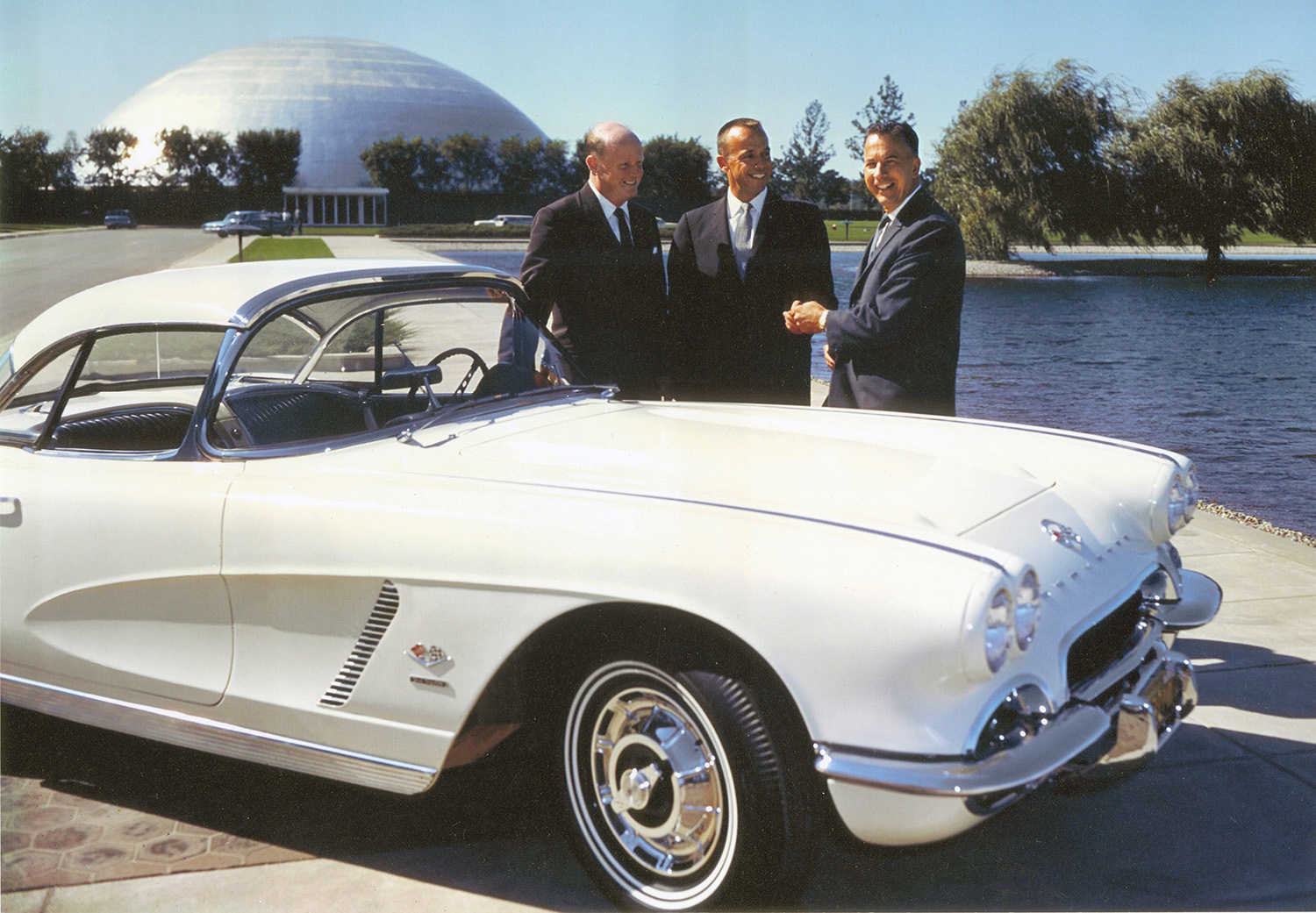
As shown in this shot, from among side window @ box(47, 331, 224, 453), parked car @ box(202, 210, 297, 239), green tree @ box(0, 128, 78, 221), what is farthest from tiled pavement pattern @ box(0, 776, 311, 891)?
parked car @ box(202, 210, 297, 239)

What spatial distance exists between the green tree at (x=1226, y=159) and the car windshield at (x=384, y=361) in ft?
129

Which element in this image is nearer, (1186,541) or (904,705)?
(904,705)

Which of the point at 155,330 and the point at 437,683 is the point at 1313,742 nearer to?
the point at 437,683

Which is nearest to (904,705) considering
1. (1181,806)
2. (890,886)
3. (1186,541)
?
(890,886)

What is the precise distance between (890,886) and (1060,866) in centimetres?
42

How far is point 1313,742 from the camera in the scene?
11.5ft

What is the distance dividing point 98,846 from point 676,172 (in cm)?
7331

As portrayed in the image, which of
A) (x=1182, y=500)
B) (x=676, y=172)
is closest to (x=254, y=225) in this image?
(x=676, y=172)

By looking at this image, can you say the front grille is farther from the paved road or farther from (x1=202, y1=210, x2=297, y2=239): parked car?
(x1=202, y1=210, x2=297, y2=239): parked car

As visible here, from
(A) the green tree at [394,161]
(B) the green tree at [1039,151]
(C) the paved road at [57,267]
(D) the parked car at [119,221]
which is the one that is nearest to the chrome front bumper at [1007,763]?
(C) the paved road at [57,267]

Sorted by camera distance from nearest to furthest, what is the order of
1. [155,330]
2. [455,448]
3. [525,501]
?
1. [525,501]
2. [455,448]
3. [155,330]

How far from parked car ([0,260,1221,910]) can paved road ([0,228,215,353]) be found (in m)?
7.70

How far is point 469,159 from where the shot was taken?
95625 millimetres

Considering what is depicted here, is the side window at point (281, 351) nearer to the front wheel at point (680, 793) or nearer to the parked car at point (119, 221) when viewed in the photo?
the front wheel at point (680, 793)
